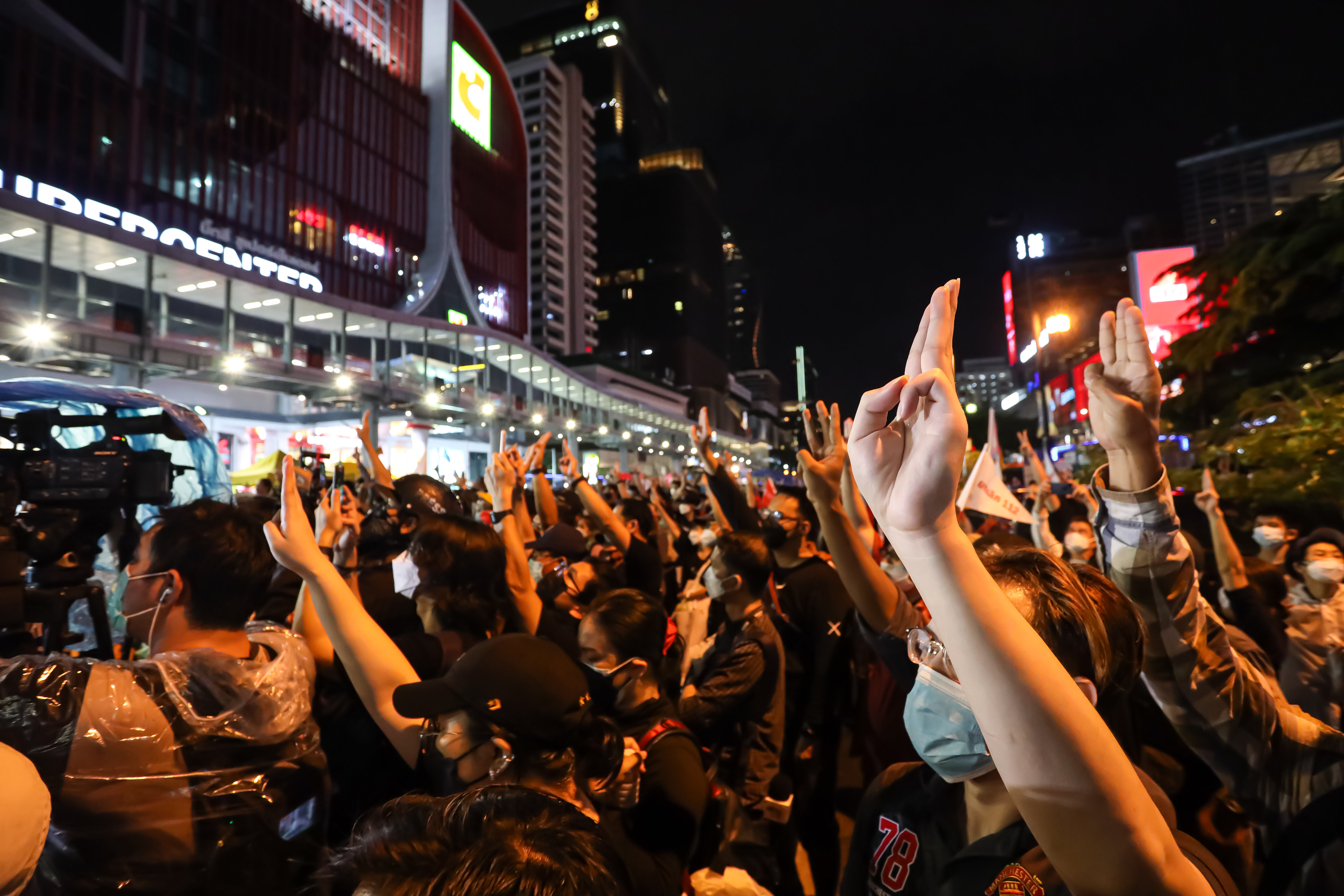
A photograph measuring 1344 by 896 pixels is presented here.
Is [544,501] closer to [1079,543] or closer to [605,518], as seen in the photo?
[605,518]

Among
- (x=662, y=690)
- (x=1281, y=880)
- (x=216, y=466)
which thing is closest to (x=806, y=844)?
(x=662, y=690)

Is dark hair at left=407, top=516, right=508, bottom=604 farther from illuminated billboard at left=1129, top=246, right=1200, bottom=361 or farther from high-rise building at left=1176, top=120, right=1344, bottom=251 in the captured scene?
high-rise building at left=1176, top=120, right=1344, bottom=251

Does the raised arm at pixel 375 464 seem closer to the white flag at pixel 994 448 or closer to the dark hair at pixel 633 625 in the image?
the dark hair at pixel 633 625

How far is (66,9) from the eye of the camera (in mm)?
33344

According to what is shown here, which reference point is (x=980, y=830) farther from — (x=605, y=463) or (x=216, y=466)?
(x=605, y=463)

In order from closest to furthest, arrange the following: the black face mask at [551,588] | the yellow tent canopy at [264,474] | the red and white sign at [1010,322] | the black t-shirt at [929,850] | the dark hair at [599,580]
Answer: the black t-shirt at [929,850], the dark hair at [599,580], the black face mask at [551,588], the yellow tent canopy at [264,474], the red and white sign at [1010,322]

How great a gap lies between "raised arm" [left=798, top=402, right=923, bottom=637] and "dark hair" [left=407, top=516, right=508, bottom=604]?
143cm

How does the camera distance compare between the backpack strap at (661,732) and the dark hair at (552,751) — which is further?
the backpack strap at (661,732)

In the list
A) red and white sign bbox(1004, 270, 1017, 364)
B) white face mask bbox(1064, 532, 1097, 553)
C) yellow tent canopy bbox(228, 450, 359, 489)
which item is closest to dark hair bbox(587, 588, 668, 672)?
white face mask bbox(1064, 532, 1097, 553)

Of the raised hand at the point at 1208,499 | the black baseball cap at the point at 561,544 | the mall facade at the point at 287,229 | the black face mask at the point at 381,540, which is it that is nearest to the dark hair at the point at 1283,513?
the raised hand at the point at 1208,499

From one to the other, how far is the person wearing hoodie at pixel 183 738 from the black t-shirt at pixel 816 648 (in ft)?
7.84

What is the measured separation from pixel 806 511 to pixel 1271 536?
190 inches

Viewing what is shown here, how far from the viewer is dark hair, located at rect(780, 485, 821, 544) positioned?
4.97 m

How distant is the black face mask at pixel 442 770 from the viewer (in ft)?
5.72
